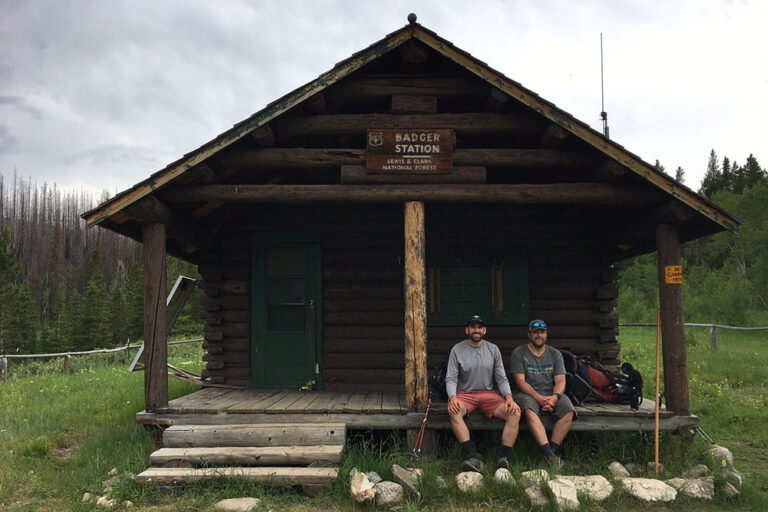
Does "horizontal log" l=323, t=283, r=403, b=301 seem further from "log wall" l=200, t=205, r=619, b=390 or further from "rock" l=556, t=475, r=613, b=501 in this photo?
"rock" l=556, t=475, r=613, b=501

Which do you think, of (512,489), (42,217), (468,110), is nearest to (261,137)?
(468,110)

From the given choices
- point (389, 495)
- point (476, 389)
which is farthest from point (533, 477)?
point (389, 495)

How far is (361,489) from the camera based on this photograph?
5.15 m

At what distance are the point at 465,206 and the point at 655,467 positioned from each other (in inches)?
178

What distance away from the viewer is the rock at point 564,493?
4.97 m

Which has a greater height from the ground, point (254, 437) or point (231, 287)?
point (231, 287)

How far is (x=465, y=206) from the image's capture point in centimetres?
871

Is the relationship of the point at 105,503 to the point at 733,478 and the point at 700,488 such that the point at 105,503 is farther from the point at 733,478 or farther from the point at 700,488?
the point at 733,478

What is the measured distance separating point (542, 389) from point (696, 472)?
1759 millimetres

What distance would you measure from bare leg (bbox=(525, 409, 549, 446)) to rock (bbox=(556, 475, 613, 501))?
0.60 m

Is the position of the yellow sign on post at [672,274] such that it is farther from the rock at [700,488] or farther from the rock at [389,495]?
the rock at [389,495]

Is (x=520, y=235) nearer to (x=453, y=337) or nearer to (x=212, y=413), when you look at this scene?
(x=453, y=337)

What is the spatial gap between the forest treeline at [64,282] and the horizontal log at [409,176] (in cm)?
2675

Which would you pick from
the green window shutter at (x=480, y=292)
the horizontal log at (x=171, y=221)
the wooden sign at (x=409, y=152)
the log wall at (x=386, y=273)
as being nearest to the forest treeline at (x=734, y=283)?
the log wall at (x=386, y=273)
